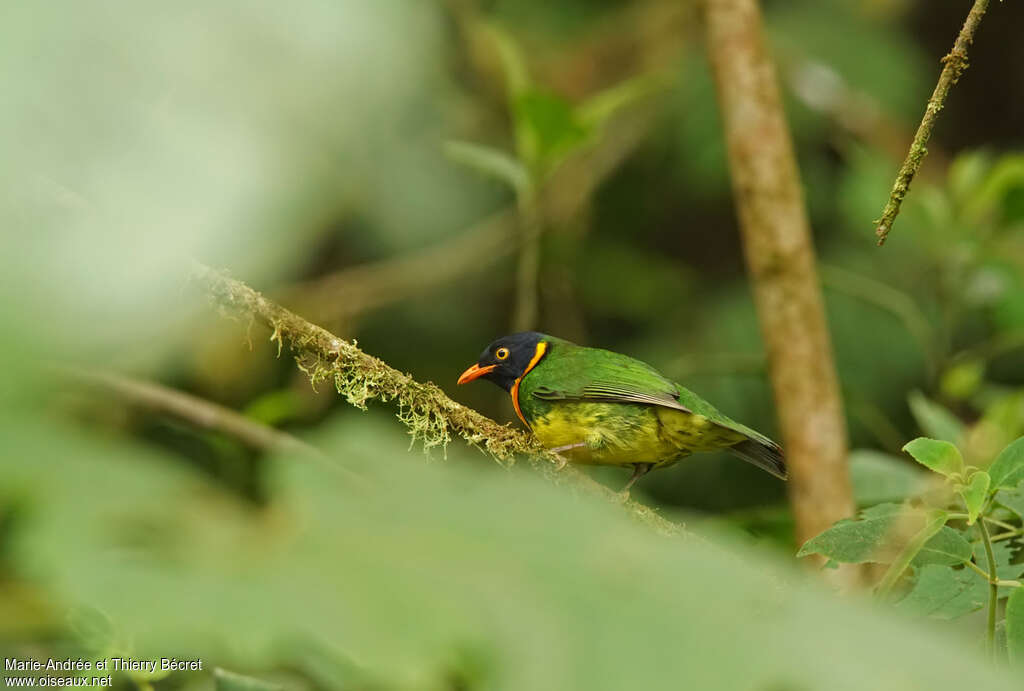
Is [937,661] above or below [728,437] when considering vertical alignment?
below

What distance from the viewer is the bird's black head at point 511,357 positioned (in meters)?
2.99

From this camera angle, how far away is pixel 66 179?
1.61ft

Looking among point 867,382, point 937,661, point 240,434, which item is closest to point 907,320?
point 867,382

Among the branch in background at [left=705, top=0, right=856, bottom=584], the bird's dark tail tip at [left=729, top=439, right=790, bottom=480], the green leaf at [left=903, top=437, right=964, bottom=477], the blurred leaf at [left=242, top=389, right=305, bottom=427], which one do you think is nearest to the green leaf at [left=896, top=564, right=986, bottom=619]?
the green leaf at [left=903, top=437, right=964, bottom=477]

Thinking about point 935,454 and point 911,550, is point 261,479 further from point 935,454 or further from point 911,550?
point 935,454

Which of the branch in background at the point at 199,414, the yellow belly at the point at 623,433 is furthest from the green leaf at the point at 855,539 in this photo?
the yellow belly at the point at 623,433

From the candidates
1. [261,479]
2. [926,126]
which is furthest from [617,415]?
[261,479]

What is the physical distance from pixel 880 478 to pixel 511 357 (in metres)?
1.08

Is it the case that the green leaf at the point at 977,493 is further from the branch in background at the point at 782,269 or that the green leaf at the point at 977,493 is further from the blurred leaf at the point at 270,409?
the blurred leaf at the point at 270,409

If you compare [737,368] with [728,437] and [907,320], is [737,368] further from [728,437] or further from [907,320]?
[728,437]

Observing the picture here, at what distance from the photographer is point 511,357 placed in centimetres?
304

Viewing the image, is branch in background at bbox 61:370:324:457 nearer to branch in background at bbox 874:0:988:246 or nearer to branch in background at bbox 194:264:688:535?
branch in background at bbox 194:264:688:535

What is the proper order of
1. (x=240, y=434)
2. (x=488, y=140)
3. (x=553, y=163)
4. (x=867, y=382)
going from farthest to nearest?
(x=488, y=140)
(x=867, y=382)
(x=553, y=163)
(x=240, y=434)

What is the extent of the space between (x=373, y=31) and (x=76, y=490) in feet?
0.91
